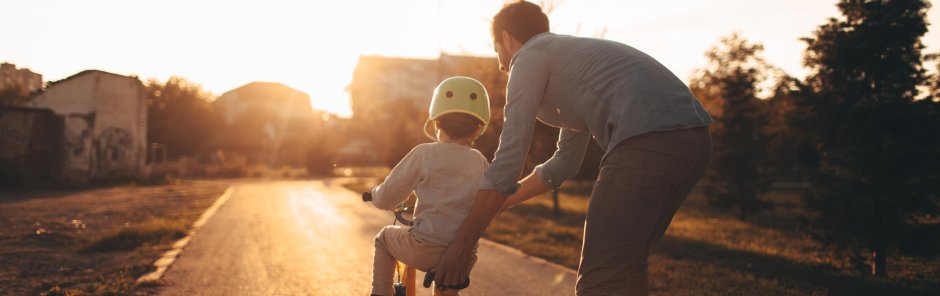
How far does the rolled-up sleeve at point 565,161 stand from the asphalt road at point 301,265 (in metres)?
3.21

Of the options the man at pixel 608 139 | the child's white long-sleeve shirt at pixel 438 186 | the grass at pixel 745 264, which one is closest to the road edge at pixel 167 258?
the child's white long-sleeve shirt at pixel 438 186

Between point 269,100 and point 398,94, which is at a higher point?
point 398,94

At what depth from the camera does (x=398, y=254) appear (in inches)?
112

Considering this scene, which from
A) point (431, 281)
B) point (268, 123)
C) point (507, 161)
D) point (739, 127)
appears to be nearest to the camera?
point (507, 161)

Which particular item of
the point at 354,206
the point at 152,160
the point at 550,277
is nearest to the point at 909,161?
the point at 550,277

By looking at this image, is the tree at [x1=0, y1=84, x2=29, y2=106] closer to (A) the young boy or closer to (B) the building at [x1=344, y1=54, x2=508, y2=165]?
(B) the building at [x1=344, y1=54, x2=508, y2=165]

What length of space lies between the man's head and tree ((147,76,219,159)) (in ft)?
172

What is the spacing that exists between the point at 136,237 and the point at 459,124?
8293 millimetres

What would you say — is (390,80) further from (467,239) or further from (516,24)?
(467,239)

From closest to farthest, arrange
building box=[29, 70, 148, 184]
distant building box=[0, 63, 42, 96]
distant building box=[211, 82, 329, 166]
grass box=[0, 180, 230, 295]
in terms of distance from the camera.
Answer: grass box=[0, 180, 230, 295], distant building box=[0, 63, 42, 96], building box=[29, 70, 148, 184], distant building box=[211, 82, 329, 166]

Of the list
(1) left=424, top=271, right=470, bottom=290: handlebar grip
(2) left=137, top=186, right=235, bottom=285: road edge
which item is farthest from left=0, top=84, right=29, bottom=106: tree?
(1) left=424, top=271, right=470, bottom=290: handlebar grip

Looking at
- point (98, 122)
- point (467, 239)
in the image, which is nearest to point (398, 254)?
point (467, 239)

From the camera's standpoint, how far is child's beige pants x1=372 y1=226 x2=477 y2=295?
9.05 ft

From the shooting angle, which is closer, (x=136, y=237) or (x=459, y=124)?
(x=459, y=124)
